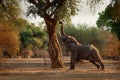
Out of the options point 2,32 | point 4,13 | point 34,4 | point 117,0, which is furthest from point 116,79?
point 2,32

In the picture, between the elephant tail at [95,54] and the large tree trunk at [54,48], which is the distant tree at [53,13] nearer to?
the large tree trunk at [54,48]

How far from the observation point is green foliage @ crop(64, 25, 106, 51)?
87562 millimetres

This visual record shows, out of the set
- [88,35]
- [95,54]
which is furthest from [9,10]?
[88,35]

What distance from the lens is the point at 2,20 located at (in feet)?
102

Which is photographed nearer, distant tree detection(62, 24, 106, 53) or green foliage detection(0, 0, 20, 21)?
green foliage detection(0, 0, 20, 21)

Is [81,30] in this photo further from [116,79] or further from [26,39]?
[116,79]

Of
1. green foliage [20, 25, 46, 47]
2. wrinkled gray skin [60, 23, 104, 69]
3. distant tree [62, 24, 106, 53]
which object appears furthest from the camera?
green foliage [20, 25, 46, 47]

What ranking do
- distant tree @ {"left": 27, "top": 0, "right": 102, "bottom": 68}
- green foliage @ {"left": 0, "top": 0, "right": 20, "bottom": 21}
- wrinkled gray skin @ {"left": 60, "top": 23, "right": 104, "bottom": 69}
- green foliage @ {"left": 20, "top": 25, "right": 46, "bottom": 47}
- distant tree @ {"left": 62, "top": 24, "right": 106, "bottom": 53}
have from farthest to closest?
green foliage @ {"left": 20, "top": 25, "right": 46, "bottom": 47}, distant tree @ {"left": 62, "top": 24, "right": 106, "bottom": 53}, green foliage @ {"left": 0, "top": 0, "right": 20, "bottom": 21}, distant tree @ {"left": 27, "top": 0, "right": 102, "bottom": 68}, wrinkled gray skin @ {"left": 60, "top": 23, "right": 104, "bottom": 69}

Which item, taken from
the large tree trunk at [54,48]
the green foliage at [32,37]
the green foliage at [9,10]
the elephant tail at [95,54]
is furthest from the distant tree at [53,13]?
the green foliage at [32,37]

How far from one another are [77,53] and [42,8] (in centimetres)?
454

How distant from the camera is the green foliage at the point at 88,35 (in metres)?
87.6

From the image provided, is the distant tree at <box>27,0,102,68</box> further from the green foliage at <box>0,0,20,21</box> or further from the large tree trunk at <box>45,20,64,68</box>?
Answer: the green foliage at <box>0,0,20,21</box>

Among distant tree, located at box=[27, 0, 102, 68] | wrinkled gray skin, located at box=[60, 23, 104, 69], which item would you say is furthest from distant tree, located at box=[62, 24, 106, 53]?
wrinkled gray skin, located at box=[60, 23, 104, 69]

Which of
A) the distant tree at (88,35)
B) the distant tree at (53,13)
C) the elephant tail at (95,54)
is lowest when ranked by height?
the elephant tail at (95,54)
